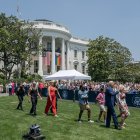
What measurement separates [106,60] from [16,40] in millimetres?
19655

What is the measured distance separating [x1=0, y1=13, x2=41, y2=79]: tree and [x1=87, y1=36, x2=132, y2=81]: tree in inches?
514

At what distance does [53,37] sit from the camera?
8106 cm

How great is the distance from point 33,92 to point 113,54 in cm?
5456

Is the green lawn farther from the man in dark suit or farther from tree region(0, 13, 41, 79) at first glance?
tree region(0, 13, 41, 79)

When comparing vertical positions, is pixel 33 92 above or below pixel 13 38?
below

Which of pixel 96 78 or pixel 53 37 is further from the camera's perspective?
pixel 53 37

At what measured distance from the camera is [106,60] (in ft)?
232

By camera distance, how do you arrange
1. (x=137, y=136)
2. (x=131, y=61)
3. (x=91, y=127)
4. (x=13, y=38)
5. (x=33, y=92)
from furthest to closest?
(x=131, y=61) → (x=13, y=38) → (x=33, y=92) → (x=91, y=127) → (x=137, y=136)

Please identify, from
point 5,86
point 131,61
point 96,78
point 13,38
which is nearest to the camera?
point 5,86

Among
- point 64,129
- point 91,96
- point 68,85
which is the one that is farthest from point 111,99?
point 68,85

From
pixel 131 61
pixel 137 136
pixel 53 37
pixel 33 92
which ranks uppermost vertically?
pixel 53 37

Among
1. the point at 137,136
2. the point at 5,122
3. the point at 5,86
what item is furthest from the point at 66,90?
the point at 137,136

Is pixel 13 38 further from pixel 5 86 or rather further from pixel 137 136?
pixel 137 136

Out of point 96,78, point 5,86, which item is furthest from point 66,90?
point 96,78
